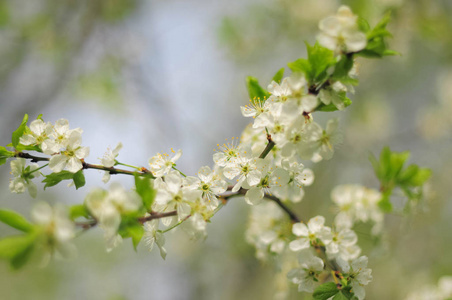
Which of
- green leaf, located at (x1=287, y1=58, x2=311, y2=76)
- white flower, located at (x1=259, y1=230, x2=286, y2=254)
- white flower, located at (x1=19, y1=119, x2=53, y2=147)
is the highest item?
white flower, located at (x1=19, y1=119, x2=53, y2=147)

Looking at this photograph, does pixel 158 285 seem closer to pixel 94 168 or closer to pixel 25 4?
pixel 25 4

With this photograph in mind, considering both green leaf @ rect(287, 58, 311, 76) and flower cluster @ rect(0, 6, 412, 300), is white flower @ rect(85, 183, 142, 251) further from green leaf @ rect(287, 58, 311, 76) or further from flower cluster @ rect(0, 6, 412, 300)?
green leaf @ rect(287, 58, 311, 76)

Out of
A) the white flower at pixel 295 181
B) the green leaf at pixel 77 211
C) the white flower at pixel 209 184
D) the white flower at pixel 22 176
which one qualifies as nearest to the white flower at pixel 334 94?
the white flower at pixel 295 181

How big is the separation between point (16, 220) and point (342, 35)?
1195mm

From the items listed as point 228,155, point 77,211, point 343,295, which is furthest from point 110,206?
point 343,295

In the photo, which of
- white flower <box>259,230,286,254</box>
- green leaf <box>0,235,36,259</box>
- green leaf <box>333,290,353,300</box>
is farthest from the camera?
white flower <box>259,230,286,254</box>

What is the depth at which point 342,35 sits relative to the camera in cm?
125

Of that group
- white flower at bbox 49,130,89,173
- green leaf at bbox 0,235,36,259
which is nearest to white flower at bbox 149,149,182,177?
white flower at bbox 49,130,89,173

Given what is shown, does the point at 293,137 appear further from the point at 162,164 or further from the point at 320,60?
the point at 162,164

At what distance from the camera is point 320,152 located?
142cm

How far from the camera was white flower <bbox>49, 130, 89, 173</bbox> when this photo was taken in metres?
1.35

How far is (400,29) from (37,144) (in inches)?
136

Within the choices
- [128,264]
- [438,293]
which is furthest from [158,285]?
[438,293]

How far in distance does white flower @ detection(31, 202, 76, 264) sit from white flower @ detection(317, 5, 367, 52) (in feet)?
3.26
